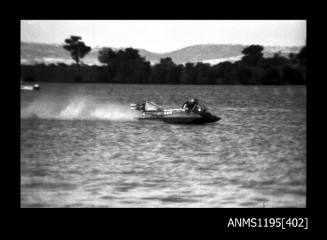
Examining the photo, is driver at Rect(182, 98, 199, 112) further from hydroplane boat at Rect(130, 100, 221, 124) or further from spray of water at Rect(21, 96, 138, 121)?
spray of water at Rect(21, 96, 138, 121)

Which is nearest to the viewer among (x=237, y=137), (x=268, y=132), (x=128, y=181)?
(x=128, y=181)

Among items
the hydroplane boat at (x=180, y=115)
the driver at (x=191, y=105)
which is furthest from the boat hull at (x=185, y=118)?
the driver at (x=191, y=105)

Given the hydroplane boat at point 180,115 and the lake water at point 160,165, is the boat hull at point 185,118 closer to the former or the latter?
the hydroplane boat at point 180,115

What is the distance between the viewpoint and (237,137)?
1473 inches

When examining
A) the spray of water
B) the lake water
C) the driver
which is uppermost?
the driver

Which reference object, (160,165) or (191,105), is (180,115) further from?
(160,165)

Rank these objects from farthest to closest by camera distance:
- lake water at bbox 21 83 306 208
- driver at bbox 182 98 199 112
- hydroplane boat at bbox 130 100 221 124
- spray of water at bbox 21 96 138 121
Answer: spray of water at bbox 21 96 138 121 → hydroplane boat at bbox 130 100 221 124 → driver at bbox 182 98 199 112 → lake water at bbox 21 83 306 208

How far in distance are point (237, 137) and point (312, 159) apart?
2061 cm

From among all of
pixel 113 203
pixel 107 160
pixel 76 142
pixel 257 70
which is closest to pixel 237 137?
pixel 76 142

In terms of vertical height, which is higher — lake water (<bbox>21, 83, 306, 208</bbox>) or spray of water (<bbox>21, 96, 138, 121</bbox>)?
spray of water (<bbox>21, 96, 138, 121</bbox>)

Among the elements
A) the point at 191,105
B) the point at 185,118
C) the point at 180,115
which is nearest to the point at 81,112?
the point at 180,115

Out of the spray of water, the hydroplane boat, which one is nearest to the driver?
the hydroplane boat

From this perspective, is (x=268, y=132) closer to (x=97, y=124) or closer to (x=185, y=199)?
(x=97, y=124)

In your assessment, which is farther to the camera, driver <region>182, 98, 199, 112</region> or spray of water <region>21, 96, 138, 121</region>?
spray of water <region>21, 96, 138, 121</region>
